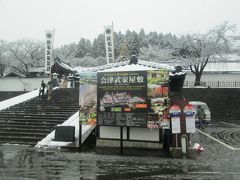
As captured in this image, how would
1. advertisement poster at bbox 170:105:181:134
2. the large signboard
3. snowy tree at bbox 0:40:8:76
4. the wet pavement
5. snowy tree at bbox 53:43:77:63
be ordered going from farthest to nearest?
snowy tree at bbox 53:43:77:63 < snowy tree at bbox 0:40:8:76 < the large signboard < advertisement poster at bbox 170:105:181:134 < the wet pavement

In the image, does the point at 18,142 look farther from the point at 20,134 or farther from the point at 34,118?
the point at 34,118

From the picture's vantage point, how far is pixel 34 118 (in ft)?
66.8

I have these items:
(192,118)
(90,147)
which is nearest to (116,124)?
(90,147)

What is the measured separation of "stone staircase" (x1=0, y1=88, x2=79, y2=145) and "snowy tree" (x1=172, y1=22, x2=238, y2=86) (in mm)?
18466

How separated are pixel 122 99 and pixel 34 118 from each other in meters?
8.66

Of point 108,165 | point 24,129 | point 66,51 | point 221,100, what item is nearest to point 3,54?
point 66,51

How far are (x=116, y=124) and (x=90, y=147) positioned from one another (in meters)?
2.06

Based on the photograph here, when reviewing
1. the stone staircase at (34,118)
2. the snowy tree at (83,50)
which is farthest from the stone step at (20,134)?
the snowy tree at (83,50)

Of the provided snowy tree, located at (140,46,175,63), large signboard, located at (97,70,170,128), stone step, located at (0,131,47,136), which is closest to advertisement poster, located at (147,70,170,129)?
large signboard, located at (97,70,170,128)

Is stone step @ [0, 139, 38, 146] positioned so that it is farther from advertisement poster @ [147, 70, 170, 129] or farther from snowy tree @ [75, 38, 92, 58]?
snowy tree @ [75, 38, 92, 58]

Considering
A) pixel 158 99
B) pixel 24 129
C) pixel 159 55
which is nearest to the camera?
pixel 158 99

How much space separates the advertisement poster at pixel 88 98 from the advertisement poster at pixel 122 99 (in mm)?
299

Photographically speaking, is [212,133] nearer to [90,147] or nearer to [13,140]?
[90,147]

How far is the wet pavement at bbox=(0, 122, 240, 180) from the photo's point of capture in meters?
9.85
